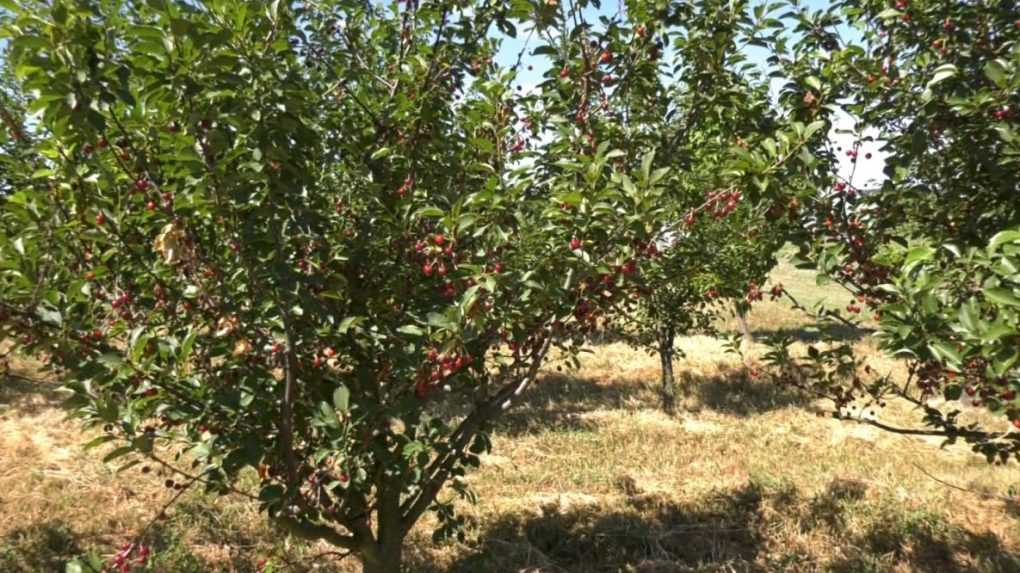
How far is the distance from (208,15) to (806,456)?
918 cm

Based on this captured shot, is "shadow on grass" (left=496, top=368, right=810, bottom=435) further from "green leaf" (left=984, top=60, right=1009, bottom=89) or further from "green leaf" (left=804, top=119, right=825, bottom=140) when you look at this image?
"green leaf" (left=984, top=60, right=1009, bottom=89)

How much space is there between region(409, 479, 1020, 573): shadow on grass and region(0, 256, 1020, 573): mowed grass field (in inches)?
0.8

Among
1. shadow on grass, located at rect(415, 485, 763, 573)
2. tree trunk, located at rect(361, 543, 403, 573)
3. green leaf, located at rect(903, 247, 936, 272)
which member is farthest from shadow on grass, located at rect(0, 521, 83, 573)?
green leaf, located at rect(903, 247, 936, 272)

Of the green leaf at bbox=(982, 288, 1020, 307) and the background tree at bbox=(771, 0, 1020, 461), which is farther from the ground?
the background tree at bbox=(771, 0, 1020, 461)

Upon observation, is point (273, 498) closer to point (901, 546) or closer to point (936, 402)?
point (901, 546)

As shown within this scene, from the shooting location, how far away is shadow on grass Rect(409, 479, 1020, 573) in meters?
5.77

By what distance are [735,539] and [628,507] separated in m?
1.20

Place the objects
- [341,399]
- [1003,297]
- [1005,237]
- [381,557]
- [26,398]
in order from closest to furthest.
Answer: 1. [1003,297]
2. [1005,237]
3. [341,399]
4. [381,557]
5. [26,398]

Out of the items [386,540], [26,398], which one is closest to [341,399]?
[386,540]

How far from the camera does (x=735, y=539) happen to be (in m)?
6.38

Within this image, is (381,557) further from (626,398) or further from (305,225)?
(626,398)

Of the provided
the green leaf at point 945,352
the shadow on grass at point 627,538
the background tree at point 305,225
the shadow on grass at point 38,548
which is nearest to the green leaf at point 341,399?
the background tree at point 305,225

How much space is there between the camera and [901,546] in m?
6.01

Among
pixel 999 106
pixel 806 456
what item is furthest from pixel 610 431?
pixel 999 106
